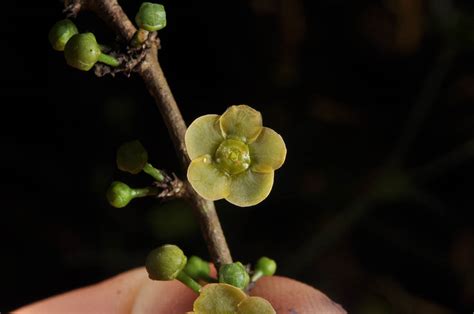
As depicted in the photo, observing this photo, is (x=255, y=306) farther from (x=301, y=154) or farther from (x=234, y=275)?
(x=301, y=154)

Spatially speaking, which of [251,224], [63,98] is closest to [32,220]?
[63,98]

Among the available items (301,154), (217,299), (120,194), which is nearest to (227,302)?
(217,299)

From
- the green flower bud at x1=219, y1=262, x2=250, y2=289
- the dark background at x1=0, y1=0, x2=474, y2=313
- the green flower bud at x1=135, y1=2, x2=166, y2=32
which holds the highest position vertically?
the green flower bud at x1=135, y1=2, x2=166, y2=32

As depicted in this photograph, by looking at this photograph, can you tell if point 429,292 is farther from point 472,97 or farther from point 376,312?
point 472,97

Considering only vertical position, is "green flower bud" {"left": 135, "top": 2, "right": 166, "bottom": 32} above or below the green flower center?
above

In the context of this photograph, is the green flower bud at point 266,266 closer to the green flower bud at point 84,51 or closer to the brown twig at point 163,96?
the brown twig at point 163,96

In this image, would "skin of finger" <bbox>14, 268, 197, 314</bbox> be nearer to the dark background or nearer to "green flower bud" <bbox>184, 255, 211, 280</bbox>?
"green flower bud" <bbox>184, 255, 211, 280</bbox>

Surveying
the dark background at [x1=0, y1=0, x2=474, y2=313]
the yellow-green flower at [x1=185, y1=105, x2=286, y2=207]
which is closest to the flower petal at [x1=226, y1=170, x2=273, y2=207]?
the yellow-green flower at [x1=185, y1=105, x2=286, y2=207]

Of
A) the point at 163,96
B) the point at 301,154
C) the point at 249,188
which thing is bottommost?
the point at 301,154
